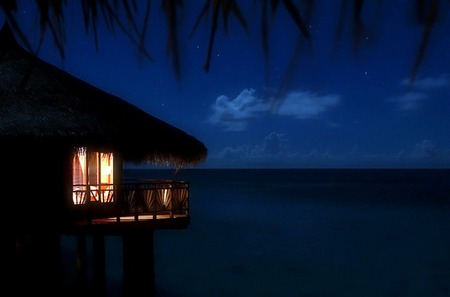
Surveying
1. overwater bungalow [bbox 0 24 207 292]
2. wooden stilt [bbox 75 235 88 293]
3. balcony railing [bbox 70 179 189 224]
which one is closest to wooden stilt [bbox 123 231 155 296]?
overwater bungalow [bbox 0 24 207 292]

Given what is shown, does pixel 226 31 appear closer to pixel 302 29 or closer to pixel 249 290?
pixel 302 29

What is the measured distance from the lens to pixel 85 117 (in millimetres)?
8945

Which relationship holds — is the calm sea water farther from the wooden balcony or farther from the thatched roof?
the thatched roof

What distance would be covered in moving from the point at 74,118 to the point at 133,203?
1.91 m

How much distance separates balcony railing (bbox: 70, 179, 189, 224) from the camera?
9.51 meters

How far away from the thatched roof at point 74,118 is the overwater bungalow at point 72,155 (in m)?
0.02

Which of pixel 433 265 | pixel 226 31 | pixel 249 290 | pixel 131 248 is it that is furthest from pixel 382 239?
pixel 226 31

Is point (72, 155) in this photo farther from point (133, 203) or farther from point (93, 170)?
point (133, 203)

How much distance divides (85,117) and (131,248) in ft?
9.04

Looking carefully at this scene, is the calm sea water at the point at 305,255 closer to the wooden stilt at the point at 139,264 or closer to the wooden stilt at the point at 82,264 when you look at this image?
the wooden stilt at the point at 82,264

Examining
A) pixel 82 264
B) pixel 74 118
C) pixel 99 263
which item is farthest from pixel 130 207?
pixel 82 264

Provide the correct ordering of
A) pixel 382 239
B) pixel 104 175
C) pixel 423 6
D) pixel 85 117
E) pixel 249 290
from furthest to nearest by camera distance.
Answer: pixel 382 239 → pixel 249 290 → pixel 104 175 → pixel 85 117 → pixel 423 6

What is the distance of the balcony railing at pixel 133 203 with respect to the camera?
9.51 metres

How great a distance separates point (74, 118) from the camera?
28.9 feet
